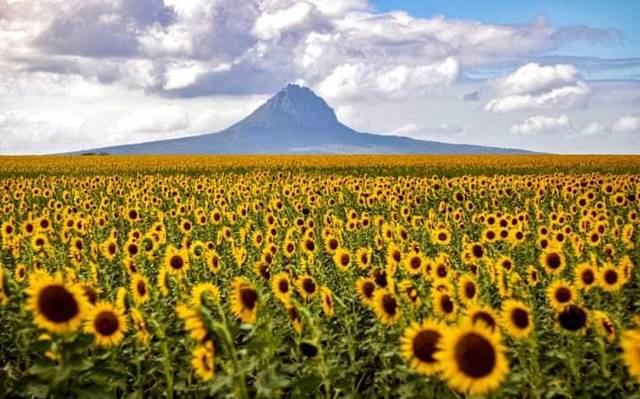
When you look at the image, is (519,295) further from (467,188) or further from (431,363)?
(467,188)

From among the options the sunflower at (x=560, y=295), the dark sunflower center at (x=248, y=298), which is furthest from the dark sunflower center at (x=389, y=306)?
the sunflower at (x=560, y=295)

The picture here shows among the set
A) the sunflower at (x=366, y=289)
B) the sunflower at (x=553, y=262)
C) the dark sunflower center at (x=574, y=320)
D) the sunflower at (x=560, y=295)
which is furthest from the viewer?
the sunflower at (x=553, y=262)

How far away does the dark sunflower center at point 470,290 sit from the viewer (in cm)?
580

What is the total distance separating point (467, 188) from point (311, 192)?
17.2 ft

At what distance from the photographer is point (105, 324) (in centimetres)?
461

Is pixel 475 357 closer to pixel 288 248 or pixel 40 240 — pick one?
pixel 288 248

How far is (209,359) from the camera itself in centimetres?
367

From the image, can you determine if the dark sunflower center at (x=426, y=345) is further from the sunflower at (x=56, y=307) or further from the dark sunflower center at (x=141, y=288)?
the dark sunflower center at (x=141, y=288)

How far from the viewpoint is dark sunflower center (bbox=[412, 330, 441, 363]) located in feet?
12.1

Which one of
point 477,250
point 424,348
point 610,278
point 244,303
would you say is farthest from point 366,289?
point 477,250

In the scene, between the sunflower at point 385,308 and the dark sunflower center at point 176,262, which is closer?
the sunflower at point 385,308

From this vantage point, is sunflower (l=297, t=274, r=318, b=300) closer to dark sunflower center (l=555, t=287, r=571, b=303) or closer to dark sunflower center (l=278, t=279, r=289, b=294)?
dark sunflower center (l=278, t=279, r=289, b=294)

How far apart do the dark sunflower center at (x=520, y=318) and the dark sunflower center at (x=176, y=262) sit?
3.73m

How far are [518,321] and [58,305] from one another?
2.84 m
